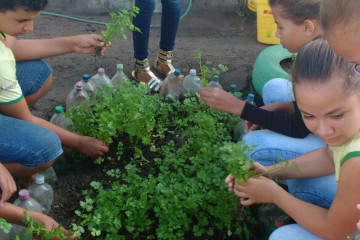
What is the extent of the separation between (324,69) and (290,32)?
85 cm

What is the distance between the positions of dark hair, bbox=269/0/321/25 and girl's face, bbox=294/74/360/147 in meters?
0.84

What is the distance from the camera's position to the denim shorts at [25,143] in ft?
8.85

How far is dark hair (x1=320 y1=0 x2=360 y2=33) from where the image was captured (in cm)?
148

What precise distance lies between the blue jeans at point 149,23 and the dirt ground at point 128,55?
48cm

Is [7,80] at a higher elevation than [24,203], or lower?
higher

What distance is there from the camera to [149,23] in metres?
4.01

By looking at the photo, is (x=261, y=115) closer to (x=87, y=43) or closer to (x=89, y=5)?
(x=87, y=43)

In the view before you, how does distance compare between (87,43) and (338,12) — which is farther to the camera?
(87,43)

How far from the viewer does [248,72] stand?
473 cm

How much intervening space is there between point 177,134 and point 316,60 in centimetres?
170

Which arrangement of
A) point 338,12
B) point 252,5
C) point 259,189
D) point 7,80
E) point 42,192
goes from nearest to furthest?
point 338,12 < point 259,189 < point 7,80 < point 42,192 < point 252,5

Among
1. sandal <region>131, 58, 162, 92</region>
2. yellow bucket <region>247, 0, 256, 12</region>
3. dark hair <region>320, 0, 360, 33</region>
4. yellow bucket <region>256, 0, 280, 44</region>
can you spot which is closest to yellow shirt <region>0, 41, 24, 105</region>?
sandal <region>131, 58, 162, 92</region>

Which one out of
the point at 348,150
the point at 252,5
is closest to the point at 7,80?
the point at 348,150

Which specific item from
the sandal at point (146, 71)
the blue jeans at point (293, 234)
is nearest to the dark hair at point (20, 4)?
the sandal at point (146, 71)
